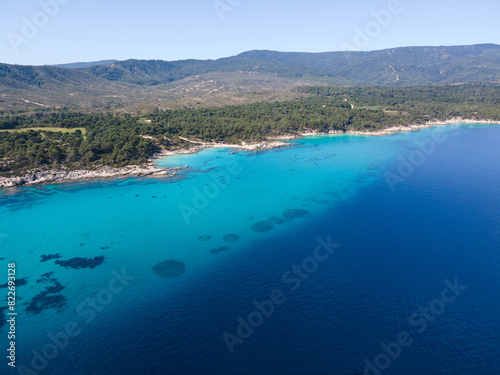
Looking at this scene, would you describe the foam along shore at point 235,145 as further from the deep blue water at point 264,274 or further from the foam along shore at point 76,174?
the deep blue water at point 264,274

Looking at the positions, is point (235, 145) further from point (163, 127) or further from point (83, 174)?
point (83, 174)

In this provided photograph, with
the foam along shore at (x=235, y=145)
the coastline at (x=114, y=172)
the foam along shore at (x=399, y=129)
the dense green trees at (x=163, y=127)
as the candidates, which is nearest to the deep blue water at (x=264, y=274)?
the coastline at (x=114, y=172)

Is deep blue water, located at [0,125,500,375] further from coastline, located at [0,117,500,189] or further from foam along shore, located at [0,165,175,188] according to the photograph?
coastline, located at [0,117,500,189]

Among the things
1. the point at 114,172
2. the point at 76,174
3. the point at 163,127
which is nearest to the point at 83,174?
the point at 76,174

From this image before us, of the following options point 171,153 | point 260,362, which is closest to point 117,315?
point 260,362

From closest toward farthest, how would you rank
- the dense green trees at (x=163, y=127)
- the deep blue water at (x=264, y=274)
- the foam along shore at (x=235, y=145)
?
1. the deep blue water at (x=264, y=274)
2. the dense green trees at (x=163, y=127)
3. the foam along shore at (x=235, y=145)

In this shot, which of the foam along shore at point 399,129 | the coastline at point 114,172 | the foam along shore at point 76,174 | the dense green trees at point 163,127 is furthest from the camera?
the foam along shore at point 399,129

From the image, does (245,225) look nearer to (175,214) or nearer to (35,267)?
(175,214)

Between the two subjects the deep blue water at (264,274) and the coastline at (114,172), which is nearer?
the deep blue water at (264,274)
